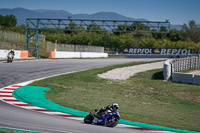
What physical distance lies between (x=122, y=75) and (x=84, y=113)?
599 inches

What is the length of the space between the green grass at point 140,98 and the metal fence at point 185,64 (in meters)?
2.65

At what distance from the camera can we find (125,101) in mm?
15508

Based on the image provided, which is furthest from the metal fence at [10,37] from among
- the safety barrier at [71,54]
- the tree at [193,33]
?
the tree at [193,33]

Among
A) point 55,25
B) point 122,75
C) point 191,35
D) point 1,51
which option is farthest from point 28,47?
point 191,35

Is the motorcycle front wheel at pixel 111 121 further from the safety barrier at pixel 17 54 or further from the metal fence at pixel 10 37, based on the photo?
the metal fence at pixel 10 37

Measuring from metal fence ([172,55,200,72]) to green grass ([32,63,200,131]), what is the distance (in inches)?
105

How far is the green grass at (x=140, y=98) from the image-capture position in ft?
39.9

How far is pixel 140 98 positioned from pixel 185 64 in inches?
494

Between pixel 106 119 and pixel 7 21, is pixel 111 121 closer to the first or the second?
pixel 106 119

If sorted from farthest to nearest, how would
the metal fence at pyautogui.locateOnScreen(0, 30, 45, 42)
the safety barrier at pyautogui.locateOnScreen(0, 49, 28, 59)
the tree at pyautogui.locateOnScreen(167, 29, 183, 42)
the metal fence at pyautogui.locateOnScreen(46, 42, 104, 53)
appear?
the tree at pyautogui.locateOnScreen(167, 29, 183, 42) → the metal fence at pyautogui.locateOnScreen(46, 42, 104, 53) → the metal fence at pyautogui.locateOnScreen(0, 30, 45, 42) → the safety barrier at pyautogui.locateOnScreen(0, 49, 28, 59)

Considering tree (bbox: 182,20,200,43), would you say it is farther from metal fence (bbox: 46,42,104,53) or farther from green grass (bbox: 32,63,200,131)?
green grass (bbox: 32,63,200,131)

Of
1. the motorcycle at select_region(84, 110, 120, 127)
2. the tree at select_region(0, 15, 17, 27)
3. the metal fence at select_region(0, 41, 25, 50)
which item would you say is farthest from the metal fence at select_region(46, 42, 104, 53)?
the motorcycle at select_region(84, 110, 120, 127)

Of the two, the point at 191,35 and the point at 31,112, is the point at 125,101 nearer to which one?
the point at 31,112

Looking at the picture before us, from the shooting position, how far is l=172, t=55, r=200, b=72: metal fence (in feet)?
84.3
